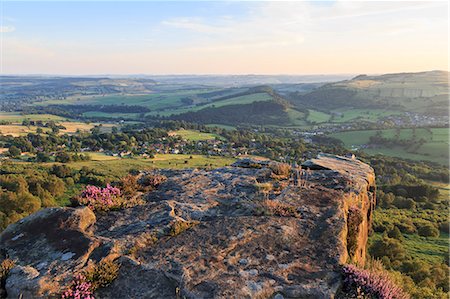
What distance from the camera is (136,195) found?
8.20m

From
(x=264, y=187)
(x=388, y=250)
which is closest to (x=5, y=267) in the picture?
(x=264, y=187)

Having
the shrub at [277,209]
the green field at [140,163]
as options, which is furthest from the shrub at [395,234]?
the shrub at [277,209]

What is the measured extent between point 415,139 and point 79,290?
126 metres

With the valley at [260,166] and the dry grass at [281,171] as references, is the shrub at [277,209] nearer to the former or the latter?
the valley at [260,166]

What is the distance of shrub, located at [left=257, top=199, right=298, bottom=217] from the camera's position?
694cm

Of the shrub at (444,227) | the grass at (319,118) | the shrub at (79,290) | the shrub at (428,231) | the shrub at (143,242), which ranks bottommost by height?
the shrub at (444,227)

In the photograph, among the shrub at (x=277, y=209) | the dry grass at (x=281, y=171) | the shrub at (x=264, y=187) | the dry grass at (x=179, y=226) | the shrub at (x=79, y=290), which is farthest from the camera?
the dry grass at (x=281, y=171)

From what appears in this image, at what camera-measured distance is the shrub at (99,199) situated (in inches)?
280

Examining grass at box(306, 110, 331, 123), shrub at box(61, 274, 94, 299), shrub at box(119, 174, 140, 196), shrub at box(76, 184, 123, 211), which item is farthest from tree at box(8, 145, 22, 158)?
grass at box(306, 110, 331, 123)

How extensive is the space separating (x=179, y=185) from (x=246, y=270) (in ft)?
14.5

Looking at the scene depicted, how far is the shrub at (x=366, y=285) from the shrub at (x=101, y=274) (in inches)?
140

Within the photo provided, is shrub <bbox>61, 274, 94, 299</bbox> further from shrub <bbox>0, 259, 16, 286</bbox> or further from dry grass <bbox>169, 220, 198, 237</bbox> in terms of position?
dry grass <bbox>169, 220, 198, 237</bbox>

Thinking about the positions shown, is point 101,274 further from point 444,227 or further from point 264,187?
point 444,227

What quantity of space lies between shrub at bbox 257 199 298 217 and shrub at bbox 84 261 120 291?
3273mm
